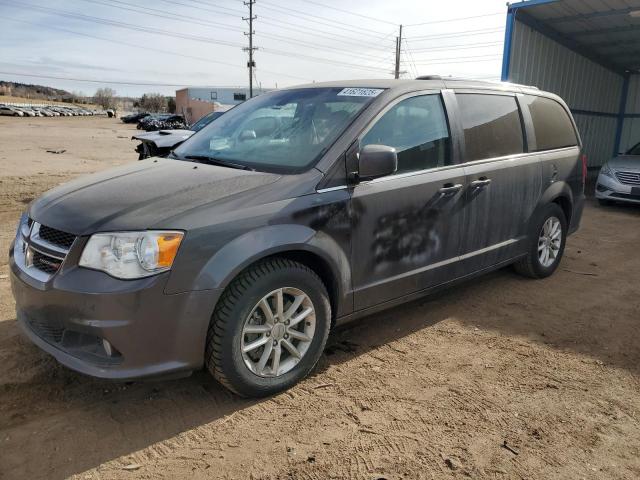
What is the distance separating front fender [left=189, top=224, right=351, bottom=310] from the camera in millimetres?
2621

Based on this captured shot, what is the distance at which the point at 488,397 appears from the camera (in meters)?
3.09

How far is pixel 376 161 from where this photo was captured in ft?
10.3

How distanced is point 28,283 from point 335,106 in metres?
2.19

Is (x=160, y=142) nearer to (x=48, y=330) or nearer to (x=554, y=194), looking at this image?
(x=554, y=194)

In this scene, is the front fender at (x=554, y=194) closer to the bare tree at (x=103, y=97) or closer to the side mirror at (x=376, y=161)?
the side mirror at (x=376, y=161)

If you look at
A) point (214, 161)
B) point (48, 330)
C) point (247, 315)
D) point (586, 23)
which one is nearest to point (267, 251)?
point (247, 315)

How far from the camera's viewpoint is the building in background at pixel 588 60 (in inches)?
452

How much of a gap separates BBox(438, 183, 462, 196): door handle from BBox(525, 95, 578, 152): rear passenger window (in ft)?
4.57

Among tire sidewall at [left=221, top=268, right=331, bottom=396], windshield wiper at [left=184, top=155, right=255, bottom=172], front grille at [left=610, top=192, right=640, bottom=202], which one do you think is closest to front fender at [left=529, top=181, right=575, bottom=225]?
tire sidewall at [left=221, top=268, right=331, bottom=396]

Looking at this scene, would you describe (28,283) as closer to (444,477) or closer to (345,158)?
(345,158)

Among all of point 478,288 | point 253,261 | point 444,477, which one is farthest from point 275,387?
point 478,288

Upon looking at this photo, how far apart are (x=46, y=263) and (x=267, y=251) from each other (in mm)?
1180

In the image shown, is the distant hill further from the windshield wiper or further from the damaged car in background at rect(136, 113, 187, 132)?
the windshield wiper

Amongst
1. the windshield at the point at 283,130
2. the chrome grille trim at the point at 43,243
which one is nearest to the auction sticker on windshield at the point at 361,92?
the windshield at the point at 283,130
